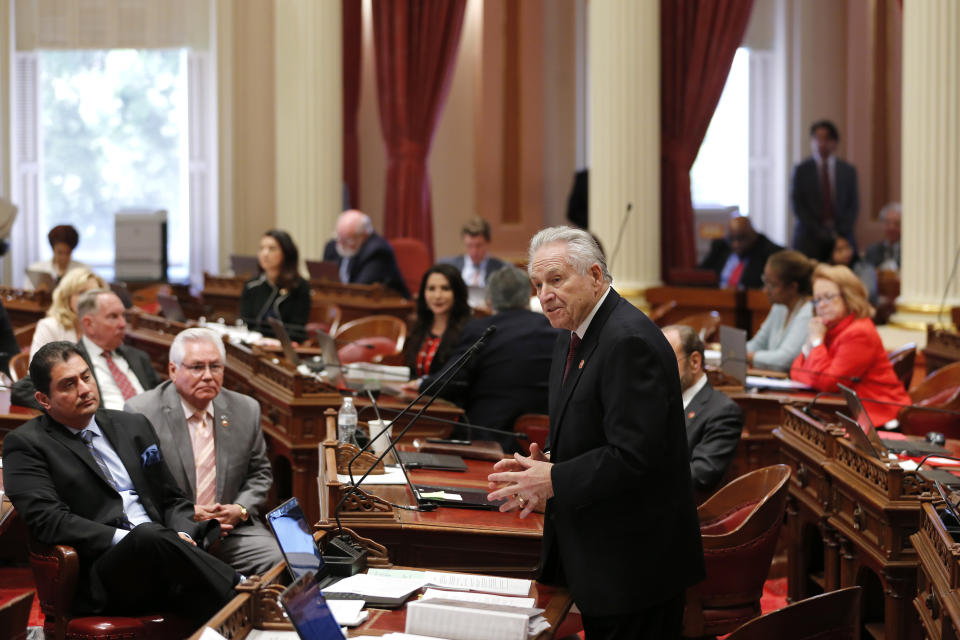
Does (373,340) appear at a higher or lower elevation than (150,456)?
higher

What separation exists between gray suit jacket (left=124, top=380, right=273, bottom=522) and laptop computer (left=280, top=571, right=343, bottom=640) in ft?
6.20

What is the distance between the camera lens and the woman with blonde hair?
5493 millimetres

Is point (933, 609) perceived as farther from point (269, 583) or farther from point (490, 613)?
point (269, 583)

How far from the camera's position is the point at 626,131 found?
8672mm

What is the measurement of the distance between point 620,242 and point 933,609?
19.7 feet

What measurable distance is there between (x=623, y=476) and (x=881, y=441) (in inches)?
74.1

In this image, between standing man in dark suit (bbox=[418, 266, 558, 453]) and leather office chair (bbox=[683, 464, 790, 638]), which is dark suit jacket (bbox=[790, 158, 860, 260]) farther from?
leather office chair (bbox=[683, 464, 790, 638])

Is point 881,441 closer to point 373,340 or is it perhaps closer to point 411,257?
point 373,340

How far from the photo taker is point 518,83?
1148 centimetres

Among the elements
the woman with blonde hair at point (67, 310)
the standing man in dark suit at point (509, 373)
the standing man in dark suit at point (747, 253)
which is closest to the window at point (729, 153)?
the standing man in dark suit at point (747, 253)

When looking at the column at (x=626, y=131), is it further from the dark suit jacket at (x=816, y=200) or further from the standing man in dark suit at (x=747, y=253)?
the dark suit jacket at (x=816, y=200)

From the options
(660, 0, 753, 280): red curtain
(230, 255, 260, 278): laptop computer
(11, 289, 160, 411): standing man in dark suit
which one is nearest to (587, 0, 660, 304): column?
(660, 0, 753, 280): red curtain

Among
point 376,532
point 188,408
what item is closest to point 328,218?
point 188,408

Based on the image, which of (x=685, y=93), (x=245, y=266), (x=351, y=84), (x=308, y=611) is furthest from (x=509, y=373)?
(x=351, y=84)
